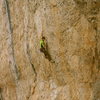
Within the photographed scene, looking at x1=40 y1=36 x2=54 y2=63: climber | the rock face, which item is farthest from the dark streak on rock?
x1=40 y1=36 x2=54 y2=63: climber

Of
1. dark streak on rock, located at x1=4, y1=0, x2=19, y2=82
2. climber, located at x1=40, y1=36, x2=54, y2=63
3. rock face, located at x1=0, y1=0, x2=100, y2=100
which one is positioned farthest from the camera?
dark streak on rock, located at x1=4, y1=0, x2=19, y2=82

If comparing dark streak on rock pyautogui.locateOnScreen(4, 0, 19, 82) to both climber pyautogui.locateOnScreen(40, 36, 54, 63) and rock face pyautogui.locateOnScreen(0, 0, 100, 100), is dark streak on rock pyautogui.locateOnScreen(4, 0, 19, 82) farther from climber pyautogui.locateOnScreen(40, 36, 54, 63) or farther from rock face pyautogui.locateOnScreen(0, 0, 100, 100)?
climber pyautogui.locateOnScreen(40, 36, 54, 63)

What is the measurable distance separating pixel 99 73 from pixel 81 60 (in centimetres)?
30

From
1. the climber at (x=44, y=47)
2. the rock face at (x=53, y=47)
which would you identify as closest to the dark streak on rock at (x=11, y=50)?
the rock face at (x=53, y=47)

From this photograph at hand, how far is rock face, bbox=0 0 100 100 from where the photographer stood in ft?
12.4

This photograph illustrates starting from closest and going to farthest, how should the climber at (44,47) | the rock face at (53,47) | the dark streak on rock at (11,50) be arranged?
the rock face at (53,47), the climber at (44,47), the dark streak on rock at (11,50)

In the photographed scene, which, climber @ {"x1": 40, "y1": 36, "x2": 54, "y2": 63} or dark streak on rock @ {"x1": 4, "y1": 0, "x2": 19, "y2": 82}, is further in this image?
dark streak on rock @ {"x1": 4, "y1": 0, "x2": 19, "y2": 82}

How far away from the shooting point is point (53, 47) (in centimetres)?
405

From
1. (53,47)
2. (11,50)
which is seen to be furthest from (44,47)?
(11,50)

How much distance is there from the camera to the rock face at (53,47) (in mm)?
3768

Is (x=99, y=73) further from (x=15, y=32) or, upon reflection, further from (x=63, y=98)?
(x=15, y=32)

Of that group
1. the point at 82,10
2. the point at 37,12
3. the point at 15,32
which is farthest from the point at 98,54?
the point at 15,32

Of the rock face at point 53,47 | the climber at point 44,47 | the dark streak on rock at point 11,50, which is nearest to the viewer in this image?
the rock face at point 53,47

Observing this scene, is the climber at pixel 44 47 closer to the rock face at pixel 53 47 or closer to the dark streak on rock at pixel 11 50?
the rock face at pixel 53 47
